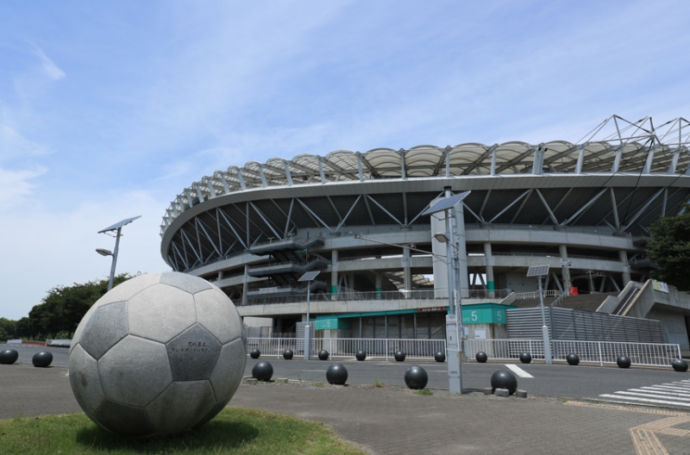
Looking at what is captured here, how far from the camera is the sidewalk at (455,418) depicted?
5.98 meters

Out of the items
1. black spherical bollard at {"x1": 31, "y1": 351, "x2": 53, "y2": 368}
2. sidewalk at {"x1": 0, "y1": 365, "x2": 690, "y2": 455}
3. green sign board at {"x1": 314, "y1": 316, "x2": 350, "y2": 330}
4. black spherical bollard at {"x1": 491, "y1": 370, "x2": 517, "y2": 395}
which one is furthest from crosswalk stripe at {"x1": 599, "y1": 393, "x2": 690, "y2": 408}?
green sign board at {"x1": 314, "y1": 316, "x2": 350, "y2": 330}

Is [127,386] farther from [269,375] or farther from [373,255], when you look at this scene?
[373,255]

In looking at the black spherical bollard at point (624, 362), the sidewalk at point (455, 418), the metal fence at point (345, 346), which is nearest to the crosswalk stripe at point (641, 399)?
the sidewalk at point (455, 418)

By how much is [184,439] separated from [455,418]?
5.16 meters

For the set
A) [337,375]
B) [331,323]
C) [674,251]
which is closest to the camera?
[337,375]

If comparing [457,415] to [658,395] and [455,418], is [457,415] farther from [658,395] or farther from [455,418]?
[658,395]

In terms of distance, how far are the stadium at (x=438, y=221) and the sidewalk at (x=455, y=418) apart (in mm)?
26173

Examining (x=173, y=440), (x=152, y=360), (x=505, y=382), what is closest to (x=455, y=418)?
(x=505, y=382)

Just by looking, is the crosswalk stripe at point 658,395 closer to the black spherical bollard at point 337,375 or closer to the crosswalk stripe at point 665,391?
the crosswalk stripe at point 665,391

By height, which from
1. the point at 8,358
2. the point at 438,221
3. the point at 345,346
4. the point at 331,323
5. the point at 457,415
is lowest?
the point at 457,415

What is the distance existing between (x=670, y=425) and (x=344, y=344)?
27.7 meters

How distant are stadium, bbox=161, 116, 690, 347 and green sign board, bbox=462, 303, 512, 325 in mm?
7473

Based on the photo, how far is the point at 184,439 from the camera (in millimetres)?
5273

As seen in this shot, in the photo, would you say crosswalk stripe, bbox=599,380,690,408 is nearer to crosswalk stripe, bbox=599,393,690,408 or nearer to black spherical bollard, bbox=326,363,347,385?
crosswalk stripe, bbox=599,393,690,408
